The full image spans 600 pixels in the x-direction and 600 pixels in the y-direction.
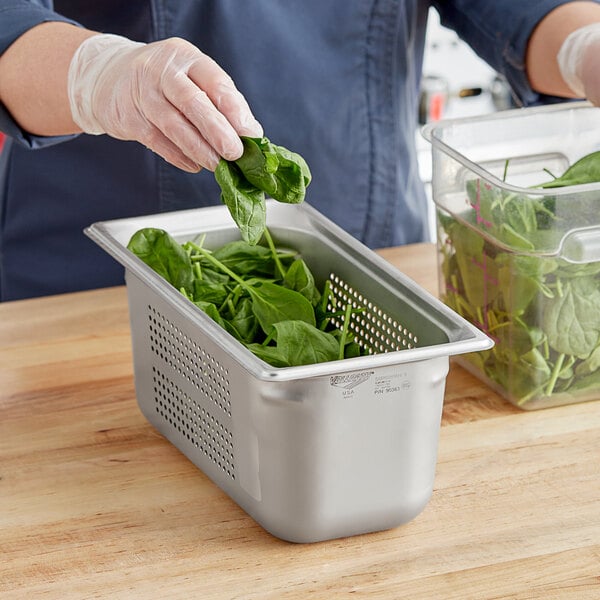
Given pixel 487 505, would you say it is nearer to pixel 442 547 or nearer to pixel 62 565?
pixel 442 547

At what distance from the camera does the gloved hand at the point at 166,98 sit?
2.90ft

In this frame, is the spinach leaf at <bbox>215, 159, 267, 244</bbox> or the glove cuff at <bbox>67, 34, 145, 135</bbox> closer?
the spinach leaf at <bbox>215, 159, 267, 244</bbox>

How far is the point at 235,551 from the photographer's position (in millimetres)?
875

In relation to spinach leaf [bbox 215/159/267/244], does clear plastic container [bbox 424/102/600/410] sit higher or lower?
lower

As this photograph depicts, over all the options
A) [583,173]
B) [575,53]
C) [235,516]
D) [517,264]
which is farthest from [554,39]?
[235,516]

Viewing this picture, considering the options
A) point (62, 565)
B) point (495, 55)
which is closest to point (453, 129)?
point (495, 55)

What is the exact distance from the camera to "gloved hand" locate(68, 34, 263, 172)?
2.90ft

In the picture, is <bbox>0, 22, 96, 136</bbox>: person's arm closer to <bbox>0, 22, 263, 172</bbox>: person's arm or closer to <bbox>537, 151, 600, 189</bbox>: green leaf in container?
<bbox>0, 22, 263, 172</bbox>: person's arm

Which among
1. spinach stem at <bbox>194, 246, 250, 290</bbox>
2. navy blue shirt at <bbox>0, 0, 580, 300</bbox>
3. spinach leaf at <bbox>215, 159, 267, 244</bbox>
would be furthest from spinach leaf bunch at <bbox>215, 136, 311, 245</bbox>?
navy blue shirt at <bbox>0, 0, 580, 300</bbox>

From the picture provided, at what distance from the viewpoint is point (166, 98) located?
918 mm

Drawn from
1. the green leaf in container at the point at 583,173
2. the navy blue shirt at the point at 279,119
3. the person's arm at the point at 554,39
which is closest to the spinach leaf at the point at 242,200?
the green leaf in container at the point at 583,173

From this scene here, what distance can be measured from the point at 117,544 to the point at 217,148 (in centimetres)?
33

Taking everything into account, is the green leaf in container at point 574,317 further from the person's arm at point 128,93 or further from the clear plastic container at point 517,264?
the person's arm at point 128,93

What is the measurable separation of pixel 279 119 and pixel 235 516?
0.59 metres
